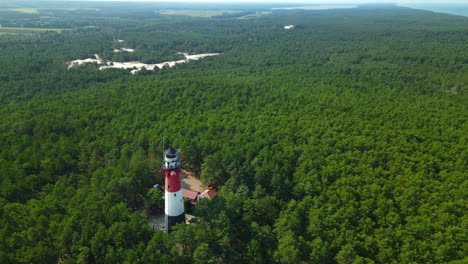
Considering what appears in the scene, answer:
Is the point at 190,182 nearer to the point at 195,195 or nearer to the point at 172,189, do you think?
the point at 195,195

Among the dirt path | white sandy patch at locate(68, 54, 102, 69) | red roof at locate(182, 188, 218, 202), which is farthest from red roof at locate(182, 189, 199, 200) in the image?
white sandy patch at locate(68, 54, 102, 69)

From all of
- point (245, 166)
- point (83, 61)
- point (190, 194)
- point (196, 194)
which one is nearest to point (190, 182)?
point (190, 194)

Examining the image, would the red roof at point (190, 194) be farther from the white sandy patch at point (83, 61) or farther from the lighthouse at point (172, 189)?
the white sandy patch at point (83, 61)

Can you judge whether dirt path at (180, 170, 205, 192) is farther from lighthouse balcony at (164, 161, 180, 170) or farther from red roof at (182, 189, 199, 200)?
lighthouse balcony at (164, 161, 180, 170)

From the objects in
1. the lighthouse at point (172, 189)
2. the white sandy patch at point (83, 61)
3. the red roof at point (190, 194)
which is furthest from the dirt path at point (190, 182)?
the white sandy patch at point (83, 61)

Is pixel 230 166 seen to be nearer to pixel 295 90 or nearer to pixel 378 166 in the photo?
pixel 378 166

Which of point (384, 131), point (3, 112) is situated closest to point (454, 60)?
point (384, 131)

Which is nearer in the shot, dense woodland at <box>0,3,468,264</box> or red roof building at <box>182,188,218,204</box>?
dense woodland at <box>0,3,468,264</box>
